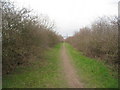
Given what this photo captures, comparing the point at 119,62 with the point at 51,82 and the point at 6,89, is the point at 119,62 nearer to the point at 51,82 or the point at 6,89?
the point at 51,82

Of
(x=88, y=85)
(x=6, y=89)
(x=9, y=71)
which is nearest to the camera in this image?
(x=6, y=89)

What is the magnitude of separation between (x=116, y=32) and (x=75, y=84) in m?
3.98

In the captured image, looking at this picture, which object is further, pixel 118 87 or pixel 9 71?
pixel 9 71

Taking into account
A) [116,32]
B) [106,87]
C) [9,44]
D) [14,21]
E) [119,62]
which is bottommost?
[106,87]

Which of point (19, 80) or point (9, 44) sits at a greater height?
point (9, 44)

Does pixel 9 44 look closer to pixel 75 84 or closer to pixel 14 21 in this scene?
pixel 14 21

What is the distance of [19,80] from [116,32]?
239 inches

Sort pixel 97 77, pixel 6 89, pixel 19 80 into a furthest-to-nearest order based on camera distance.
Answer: pixel 97 77 → pixel 19 80 → pixel 6 89

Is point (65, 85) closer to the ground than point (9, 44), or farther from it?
closer to the ground

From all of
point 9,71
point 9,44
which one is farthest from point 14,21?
point 9,71

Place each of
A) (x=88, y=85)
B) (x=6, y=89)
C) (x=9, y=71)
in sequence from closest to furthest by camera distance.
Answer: (x=6, y=89) → (x=88, y=85) → (x=9, y=71)

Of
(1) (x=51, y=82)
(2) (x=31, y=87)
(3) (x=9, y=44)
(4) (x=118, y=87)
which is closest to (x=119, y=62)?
(4) (x=118, y=87)

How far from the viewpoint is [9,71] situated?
32.6ft

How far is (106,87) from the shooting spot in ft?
24.1
